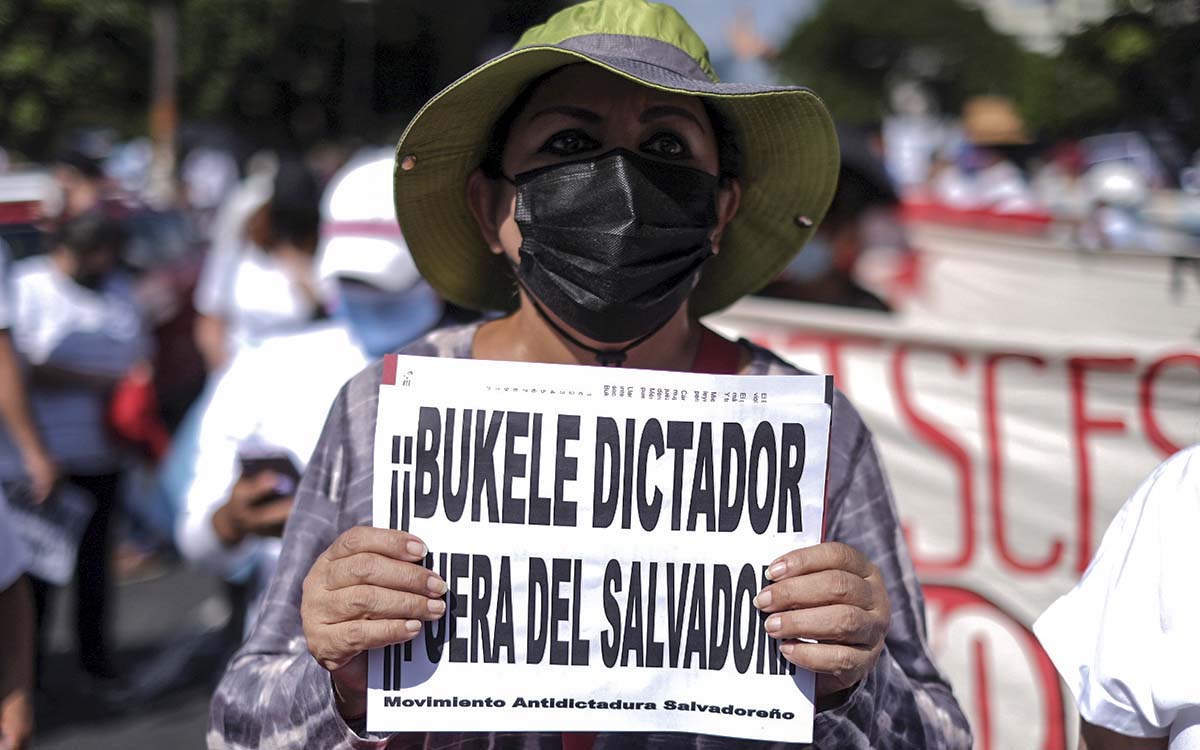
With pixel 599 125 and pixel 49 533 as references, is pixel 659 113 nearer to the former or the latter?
pixel 599 125

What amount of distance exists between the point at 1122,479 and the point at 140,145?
94.7 feet

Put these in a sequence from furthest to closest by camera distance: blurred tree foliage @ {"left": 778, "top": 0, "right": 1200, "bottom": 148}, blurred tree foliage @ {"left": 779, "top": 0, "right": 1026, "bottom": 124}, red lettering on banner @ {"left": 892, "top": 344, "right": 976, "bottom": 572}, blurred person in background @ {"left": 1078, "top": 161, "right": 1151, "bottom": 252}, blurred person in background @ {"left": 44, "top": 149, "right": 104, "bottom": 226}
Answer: blurred tree foliage @ {"left": 779, "top": 0, "right": 1026, "bottom": 124} → blurred tree foliage @ {"left": 778, "top": 0, "right": 1200, "bottom": 148} → blurred person in background @ {"left": 1078, "top": 161, "right": 1151, "bottom": 252} → blurred person in background @ {"left": 44, "top": 149, "right": 104, "bottom": 226} → red lettering on banner @ {"left": 892, "top": 344, "right": 976, "bottom": 572}

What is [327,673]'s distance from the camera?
1830 mm

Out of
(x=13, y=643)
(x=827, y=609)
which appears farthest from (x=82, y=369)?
(x=827, y=609)

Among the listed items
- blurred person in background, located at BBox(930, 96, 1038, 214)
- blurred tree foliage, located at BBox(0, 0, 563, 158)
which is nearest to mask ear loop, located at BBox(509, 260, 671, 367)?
blurred person in background, located at BBox(930, 96, 1038, 214)

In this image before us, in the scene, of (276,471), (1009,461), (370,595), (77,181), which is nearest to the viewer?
(370,595)

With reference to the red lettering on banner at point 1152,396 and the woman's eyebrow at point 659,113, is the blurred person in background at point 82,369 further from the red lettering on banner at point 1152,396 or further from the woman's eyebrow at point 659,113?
the woman's eyebrow at point 659,113

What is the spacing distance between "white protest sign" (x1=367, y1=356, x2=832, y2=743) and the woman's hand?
1.4 inches

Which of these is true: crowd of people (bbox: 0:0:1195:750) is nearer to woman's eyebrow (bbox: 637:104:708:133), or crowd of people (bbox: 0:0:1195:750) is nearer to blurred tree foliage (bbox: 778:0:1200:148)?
woman's eyebrow (bbox: 637:104:708:133)

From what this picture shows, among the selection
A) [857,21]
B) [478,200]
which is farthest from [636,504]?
[857,21]

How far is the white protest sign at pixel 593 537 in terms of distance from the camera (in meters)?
1.78

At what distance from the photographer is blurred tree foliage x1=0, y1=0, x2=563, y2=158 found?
18.3 m

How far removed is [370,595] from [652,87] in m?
0.82

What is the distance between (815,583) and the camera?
1.73 meters
